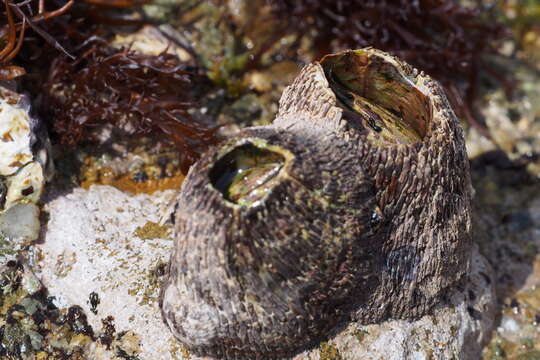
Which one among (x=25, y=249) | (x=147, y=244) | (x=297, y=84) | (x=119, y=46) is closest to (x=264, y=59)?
(x=119, y=46)

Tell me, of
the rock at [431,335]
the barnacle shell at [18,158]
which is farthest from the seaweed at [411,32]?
the barnacle shell at [18,158]

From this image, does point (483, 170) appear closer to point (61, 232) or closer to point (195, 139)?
point (195, 139)

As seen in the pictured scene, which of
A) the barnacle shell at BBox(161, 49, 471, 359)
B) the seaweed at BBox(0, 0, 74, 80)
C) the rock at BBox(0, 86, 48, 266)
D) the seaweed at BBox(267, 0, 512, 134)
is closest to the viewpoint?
the barnacle shell at BBox(161, 49, 471, 359)

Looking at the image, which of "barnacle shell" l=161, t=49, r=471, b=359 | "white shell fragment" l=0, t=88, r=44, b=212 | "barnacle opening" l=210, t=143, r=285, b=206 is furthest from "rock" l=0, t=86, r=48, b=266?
"barnacle opening" l=210, t=143, r=285, b=206

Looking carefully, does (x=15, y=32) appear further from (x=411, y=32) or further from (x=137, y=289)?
(x=411, y=32)

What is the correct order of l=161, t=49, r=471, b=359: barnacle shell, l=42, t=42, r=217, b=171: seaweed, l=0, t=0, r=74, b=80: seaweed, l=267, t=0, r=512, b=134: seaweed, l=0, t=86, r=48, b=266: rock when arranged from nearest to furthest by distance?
l=161, t=49, r=471, b=359: barnacle shell, l=0, t=86, r=48, b=266: rock, l=0, t=0, r=74, b=80: seaweed, l=42, t=42, r=217, b=171: seaweed, l=267, t=0, r=512, b=134: seaweed

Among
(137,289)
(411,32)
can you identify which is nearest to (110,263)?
(137,289)

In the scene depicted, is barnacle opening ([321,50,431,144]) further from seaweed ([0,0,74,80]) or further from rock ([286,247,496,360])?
seaweed ([0,0,74,80])
